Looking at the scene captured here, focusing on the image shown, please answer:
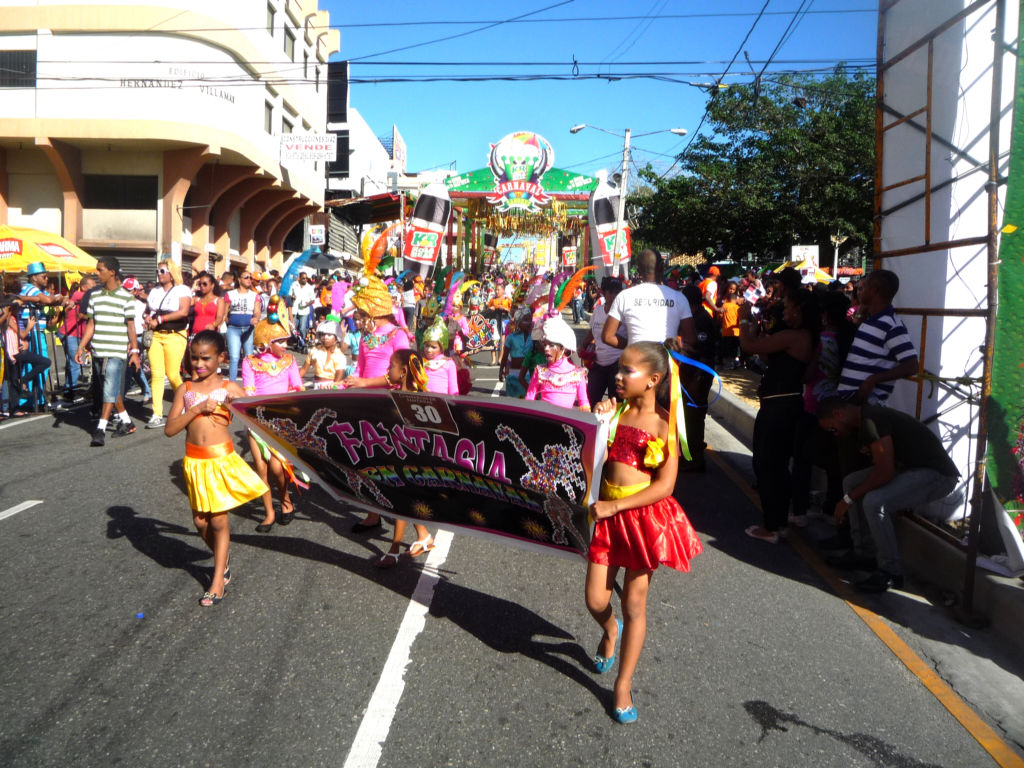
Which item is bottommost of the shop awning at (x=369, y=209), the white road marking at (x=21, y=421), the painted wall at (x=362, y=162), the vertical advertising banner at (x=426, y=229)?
the white road marking at (x=21, y=421)

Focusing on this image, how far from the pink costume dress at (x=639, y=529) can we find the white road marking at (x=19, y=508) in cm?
472

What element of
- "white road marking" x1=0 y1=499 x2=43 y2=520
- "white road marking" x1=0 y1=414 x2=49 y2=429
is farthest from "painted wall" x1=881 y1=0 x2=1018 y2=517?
"white road marking" x1=0 y1=414 x2=49 y2=429

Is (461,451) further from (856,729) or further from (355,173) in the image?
(355,173)

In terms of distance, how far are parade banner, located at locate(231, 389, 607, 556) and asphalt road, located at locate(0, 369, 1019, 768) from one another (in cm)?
58

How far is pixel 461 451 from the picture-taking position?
12.9 feet

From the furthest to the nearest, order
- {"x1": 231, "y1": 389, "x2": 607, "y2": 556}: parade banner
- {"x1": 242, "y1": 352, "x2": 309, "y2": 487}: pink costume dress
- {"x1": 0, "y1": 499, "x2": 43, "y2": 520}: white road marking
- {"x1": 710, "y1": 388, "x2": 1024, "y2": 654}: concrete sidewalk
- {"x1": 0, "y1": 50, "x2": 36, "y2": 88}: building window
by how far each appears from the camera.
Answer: {"x1": 0, "y1": 50, "x2": 36, "y2": 88}: building window
{"x1": 242, "y1": 352, "x2": 309, "y2": 487}: pink costume dress
{"x1": 0, "y1": 499, "x2": 43, "y2": 520}: white road marking
{"x1": 710, "y1": 388, "x2": 1024, "y2": 654}: concrete sidewalk
{"x1": 231, "y1": 389, "x2": 607, "y2": 556}: parade banner

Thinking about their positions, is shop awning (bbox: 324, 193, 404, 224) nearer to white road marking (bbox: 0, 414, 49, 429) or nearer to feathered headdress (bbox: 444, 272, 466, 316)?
feathered headdress (bbox: 444, 272, 466, 316)

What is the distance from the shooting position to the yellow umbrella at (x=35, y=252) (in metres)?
11.8

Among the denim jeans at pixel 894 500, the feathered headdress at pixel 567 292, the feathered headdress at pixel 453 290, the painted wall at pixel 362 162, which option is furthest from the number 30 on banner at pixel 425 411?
the painted wall at pixel 362 162

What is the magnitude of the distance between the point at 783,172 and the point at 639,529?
2446 cm

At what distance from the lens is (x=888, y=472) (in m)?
4.80

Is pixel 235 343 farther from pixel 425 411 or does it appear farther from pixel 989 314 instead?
pixel 989 314

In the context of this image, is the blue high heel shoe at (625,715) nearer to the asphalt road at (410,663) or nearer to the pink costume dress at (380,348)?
the asphalt road at (410,663)

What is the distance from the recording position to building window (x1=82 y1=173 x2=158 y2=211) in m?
22.9
